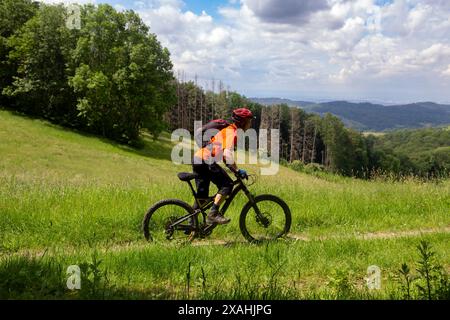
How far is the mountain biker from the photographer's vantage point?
7043mm

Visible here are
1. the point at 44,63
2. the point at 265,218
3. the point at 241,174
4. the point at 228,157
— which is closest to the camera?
the point at 228,157

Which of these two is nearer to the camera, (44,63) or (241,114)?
(241,114)

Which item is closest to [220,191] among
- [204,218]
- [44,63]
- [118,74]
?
[204,218]

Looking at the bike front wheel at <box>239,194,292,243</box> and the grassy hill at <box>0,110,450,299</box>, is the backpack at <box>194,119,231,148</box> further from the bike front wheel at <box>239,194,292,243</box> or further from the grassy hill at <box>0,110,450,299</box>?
Result: the grassy hill at <box>0,110,450,299</box>

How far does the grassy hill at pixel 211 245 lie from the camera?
4.66m

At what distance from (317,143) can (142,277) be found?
113911 mm

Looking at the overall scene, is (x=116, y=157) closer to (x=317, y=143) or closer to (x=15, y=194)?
(x=15, y=194)

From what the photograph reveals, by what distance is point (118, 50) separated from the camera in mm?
49438

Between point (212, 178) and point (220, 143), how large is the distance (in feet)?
2.54

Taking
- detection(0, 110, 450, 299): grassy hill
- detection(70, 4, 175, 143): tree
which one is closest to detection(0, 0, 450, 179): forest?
detection(70, 4, 175, 143): tree

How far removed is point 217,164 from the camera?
730 cm

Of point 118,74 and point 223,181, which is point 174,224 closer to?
point 223,181

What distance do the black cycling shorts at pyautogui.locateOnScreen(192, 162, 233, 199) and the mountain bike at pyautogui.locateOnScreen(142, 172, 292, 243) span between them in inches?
4.9
